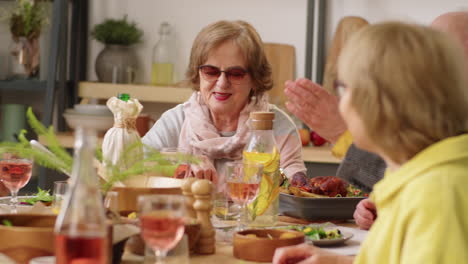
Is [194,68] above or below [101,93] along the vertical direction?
above

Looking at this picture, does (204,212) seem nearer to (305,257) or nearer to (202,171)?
(305,257)

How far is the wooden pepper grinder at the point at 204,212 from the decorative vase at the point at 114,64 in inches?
116

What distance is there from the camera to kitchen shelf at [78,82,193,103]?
4082 mm

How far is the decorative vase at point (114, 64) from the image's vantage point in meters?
4.24

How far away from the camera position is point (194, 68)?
2643 mm

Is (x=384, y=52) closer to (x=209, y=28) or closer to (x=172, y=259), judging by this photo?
(x=172, y=259)

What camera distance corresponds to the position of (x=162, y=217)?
1.06 m

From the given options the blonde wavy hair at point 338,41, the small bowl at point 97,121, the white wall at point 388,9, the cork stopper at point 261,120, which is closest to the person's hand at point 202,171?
the cork stopper at point 261,120

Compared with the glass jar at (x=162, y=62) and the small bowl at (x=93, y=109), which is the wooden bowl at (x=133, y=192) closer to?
the small bowl at (x=93, y=109)

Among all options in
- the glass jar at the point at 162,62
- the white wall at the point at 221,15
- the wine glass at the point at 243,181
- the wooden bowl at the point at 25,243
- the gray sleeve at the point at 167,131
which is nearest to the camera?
the wooden bowl at the point at 25,243

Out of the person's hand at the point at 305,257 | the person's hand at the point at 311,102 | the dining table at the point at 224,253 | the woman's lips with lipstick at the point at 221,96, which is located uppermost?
the person's hand at the point at 311,102

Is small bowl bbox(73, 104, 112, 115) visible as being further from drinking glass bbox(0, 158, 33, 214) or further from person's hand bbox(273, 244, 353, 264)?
person's hand bbox(273, 244, 353, 264)

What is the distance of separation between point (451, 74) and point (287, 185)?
88cm

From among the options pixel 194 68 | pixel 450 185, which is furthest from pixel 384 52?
pixel 194 68
